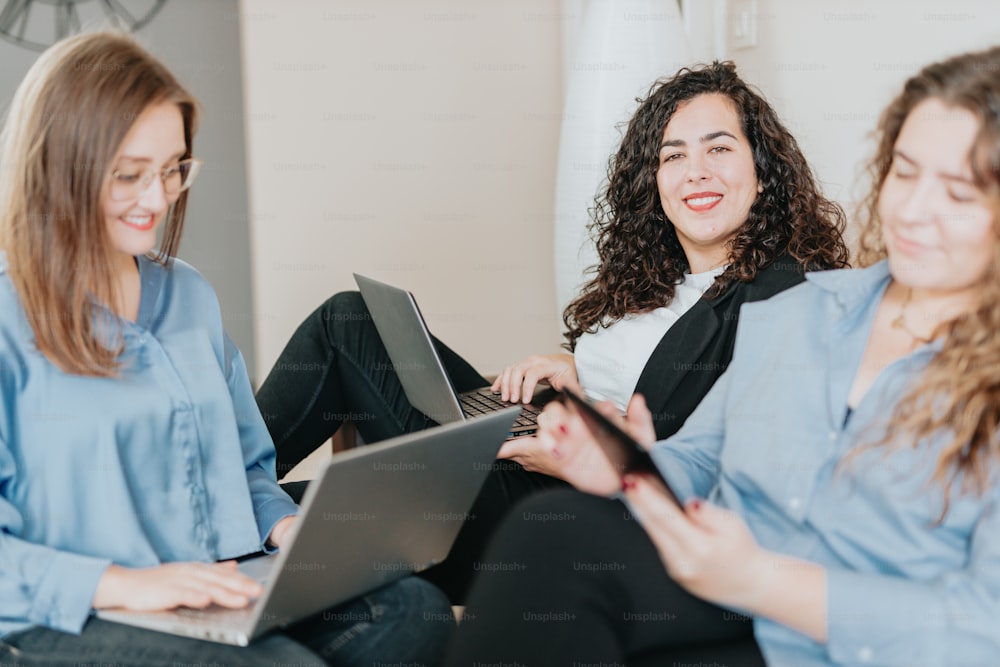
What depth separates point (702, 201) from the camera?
173cm

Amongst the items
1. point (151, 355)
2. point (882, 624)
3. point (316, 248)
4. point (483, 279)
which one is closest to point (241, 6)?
point (316, 248)

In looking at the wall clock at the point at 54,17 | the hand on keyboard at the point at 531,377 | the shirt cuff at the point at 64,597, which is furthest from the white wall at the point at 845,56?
the wall clock at the point at 54,17

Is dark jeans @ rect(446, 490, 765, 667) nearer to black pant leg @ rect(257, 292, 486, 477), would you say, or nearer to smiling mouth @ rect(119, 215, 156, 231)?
smiling mouth @ rect(119, 215, 156, 231)

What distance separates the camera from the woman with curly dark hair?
1.63 m

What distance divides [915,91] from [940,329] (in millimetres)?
263

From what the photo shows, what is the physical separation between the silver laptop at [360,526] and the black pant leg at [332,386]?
2.22 ft

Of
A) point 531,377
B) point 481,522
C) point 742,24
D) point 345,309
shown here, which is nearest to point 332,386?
point 345,309

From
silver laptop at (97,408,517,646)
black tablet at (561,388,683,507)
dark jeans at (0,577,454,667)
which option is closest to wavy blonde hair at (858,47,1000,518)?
black tablet at (561,388,683,507)

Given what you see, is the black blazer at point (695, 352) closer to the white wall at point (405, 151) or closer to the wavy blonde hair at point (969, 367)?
the wavy blonde hair at point (969, 367)

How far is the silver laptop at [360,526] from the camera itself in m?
0.97

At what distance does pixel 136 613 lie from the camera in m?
1.05

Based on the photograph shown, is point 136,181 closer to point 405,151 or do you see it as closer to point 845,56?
point 845,56

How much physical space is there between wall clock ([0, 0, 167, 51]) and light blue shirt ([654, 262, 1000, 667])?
8.47ft

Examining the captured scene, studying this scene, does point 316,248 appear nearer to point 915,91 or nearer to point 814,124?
point 814,124
